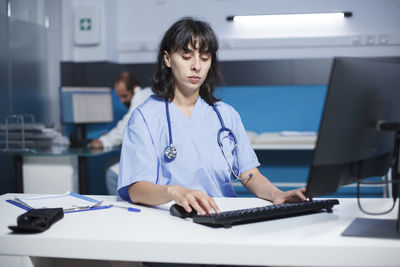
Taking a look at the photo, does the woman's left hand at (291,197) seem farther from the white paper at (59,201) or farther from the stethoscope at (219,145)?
the white paper at (59,201)

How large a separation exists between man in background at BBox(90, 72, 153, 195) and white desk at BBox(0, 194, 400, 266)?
81.4 inches

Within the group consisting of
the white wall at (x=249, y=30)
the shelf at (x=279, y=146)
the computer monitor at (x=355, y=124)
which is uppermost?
the white wall at (x=249, y=30)

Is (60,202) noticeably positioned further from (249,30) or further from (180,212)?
(249,30)

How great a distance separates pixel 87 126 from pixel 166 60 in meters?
2.52

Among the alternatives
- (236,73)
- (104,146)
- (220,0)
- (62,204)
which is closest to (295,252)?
(62,204)

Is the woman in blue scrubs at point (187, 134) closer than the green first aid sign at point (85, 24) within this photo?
Yes

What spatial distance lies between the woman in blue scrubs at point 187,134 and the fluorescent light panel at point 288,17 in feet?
7.59

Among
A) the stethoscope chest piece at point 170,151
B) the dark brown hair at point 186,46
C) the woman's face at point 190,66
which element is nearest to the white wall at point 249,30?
the dark brown hair at point 186,46

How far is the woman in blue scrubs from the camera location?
1.33m

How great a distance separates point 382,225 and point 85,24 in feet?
10.7

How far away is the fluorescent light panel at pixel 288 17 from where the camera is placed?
11.9 feet

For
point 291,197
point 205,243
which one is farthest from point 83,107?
point 205,243

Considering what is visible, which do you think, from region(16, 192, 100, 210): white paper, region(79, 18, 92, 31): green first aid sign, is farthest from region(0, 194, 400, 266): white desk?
region(79, 18, 92, 31): green first aid sign

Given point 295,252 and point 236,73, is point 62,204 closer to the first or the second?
point 295,252
